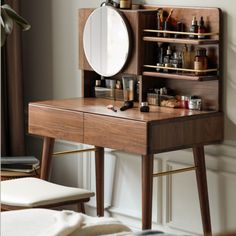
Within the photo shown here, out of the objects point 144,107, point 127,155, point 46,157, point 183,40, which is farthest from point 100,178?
point 183,40

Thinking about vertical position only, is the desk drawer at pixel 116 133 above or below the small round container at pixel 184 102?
below

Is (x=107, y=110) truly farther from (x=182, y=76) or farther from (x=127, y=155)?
(x=127, y=155)

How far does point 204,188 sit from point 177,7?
3.08ft

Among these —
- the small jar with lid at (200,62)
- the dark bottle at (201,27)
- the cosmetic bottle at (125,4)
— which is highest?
the cosmetic bottle at (125,4)

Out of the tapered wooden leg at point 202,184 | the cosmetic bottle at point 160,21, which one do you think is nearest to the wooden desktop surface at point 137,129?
the tapered wooden leg at point 202,184

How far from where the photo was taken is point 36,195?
359 cm

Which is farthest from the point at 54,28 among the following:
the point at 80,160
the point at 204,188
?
the point at 204,188

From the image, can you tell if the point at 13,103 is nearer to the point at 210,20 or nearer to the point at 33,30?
the point at 33,30

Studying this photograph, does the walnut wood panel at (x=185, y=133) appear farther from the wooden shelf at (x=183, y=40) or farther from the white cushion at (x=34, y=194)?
the white cushion at (x=34, y=194)

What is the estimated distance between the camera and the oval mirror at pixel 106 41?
398 centimetres

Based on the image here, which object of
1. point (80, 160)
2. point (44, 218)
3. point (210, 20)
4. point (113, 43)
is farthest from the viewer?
point (80, 160)

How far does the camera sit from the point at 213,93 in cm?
378

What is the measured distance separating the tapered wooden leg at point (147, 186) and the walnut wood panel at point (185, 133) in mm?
78

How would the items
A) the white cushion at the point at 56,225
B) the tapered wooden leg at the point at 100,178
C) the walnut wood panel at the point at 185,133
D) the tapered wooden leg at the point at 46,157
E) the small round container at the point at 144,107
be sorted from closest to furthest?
1. the white cushion at the point at 56,225
2. the walnut wood panel at the point at 185,133
3. the small round container at the point at 144,107
4. the tapered wooden leg at the point at 46,157
5. the tapered wooden leg at the point at 100,178
